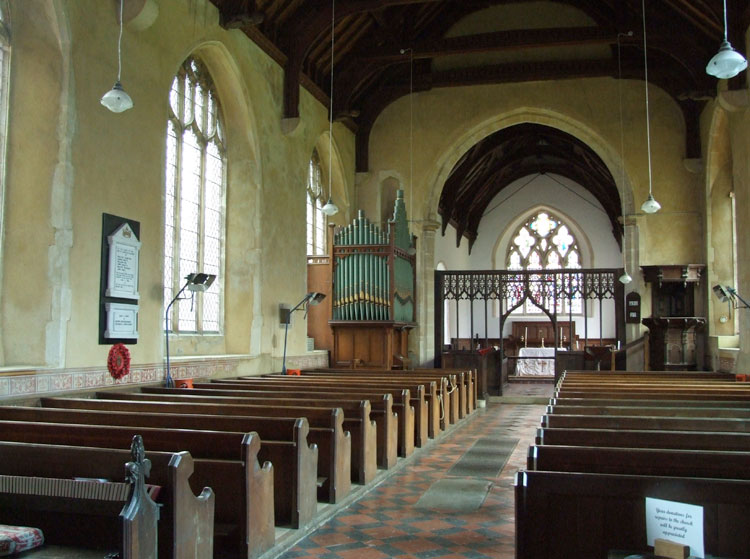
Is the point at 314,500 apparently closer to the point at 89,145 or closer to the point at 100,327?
the point at 100,327

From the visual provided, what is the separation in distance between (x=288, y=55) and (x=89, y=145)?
189 inches

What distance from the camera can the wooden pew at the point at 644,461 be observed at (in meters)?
2.82

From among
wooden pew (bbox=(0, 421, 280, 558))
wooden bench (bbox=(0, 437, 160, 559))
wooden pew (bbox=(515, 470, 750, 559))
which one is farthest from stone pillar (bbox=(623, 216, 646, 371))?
wooden bench (bbox=(0, 437, 160, 559))

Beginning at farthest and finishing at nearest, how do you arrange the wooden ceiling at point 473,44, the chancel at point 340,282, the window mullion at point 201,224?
the wooden ceiling at point 473,44 < the window mullion at point 201,224 < the chancel at point 340,282

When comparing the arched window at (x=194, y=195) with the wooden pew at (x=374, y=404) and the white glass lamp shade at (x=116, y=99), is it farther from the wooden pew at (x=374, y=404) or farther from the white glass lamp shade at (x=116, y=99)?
the white glass lamp shade at (x=116, y=99)

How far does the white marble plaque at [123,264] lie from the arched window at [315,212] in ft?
18.0

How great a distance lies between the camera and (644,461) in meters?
2.90

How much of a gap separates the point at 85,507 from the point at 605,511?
1910 mm

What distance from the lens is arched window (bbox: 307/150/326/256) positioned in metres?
12.4

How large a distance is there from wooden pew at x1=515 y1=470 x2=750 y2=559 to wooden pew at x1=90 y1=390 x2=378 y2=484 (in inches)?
90.9

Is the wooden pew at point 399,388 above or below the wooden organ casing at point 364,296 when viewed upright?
below

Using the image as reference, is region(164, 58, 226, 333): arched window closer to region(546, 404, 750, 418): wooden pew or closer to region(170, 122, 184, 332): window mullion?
region(170, 122, 184, 332): window mullion

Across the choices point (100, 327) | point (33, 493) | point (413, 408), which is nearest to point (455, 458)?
point (413, 408)

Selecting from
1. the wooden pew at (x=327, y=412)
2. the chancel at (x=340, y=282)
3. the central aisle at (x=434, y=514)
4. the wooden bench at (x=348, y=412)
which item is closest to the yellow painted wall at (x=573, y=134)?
the chancel at (x=340, y=282)
